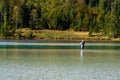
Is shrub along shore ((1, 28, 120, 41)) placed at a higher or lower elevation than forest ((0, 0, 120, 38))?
lower

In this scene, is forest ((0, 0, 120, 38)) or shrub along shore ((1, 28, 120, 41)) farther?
forest ((0, 0, 120, 38))

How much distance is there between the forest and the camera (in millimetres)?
154375

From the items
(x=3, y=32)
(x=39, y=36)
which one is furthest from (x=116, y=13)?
(x=3, y=32)

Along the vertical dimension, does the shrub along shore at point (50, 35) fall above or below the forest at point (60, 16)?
below

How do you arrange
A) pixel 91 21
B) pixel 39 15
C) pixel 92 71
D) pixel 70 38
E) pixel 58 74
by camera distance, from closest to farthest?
→ pixel 58 74 < pixel 92 71 < pixel 70 38 < pixel 91 21 < pixel 39 15

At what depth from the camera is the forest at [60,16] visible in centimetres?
15438

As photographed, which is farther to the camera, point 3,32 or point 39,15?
point 39,15

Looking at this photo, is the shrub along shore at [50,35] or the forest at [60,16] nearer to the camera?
the shrub along shore at [50,35]

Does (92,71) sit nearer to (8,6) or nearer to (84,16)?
(84,16)

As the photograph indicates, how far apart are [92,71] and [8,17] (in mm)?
142319

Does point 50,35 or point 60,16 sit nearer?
point 50,35

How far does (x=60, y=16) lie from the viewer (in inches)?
6777

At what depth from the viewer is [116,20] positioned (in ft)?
500

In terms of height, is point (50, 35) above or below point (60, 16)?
below
